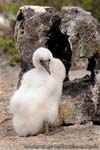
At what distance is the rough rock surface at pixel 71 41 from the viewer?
29.2 feet

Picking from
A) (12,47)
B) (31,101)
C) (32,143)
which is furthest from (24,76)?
(12,47)

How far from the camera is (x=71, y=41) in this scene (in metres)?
8.90

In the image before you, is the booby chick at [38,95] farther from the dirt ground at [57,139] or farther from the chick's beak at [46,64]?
the dirt ground at [57,139]

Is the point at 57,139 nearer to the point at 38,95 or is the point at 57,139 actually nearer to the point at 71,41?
the point at 38,95

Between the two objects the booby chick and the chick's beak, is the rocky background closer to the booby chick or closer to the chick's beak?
the booby chick

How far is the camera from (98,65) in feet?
29.5

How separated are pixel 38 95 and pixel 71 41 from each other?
0.98 m

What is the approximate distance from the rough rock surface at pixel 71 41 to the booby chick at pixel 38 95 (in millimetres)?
420

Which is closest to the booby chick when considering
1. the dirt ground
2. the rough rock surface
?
the dirt ground

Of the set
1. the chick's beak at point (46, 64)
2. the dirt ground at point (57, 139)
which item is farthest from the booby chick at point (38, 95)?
the dirt ground at point (57, 139)

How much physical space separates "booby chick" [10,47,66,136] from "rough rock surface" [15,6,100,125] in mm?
420

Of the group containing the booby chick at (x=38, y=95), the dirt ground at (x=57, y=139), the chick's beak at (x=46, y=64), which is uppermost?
the chick's beak at (x=46, y=64)

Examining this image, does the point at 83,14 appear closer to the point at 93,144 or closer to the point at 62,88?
the point at 62,88

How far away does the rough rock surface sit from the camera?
8914 millimetres
